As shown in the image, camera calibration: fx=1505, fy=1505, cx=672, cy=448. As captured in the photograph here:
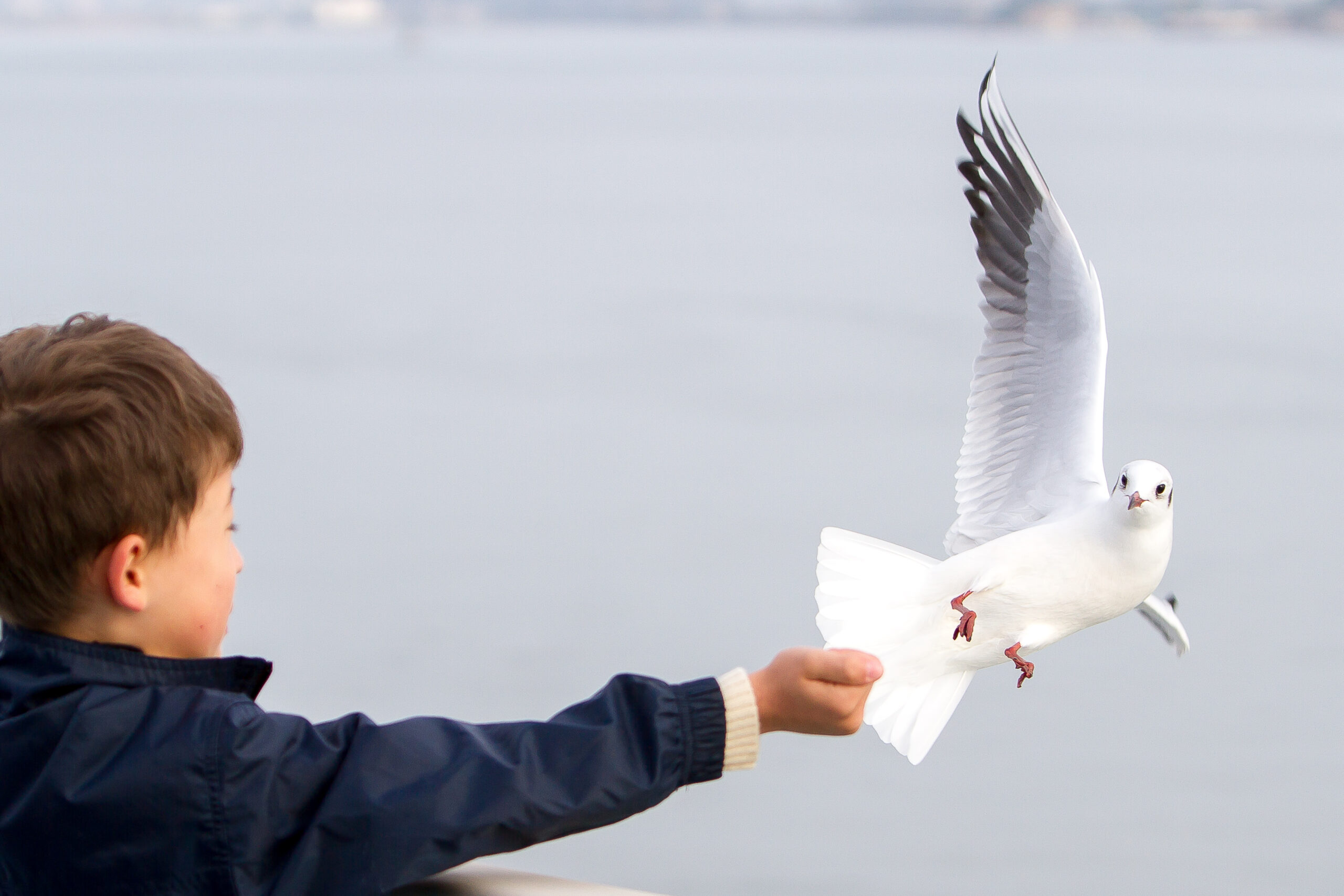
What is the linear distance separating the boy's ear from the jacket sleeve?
103 mm

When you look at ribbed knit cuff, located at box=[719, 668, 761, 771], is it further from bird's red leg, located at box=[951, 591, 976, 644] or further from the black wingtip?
the black wingtip

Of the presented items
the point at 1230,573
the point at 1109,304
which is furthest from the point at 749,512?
the point at 1109,304

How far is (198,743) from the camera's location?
708 mm

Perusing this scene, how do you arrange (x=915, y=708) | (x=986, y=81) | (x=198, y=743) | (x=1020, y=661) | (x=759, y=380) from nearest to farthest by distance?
(x=198, y=743)
(x=1020, y=661)
(x=915, y=708)
(x=986, y=81)
(x=759, y=380)

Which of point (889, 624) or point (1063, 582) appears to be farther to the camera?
point (889, 624)

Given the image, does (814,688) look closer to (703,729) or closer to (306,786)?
(703,729)

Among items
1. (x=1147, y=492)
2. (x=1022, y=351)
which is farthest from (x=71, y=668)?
(x=1022, y=351)

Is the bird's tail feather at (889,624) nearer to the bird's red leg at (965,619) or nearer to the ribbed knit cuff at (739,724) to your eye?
the bird's red leg at (965,619)

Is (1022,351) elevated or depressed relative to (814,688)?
elevated

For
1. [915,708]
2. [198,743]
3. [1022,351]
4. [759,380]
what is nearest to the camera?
[198,743]

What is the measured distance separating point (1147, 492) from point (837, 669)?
0.31m

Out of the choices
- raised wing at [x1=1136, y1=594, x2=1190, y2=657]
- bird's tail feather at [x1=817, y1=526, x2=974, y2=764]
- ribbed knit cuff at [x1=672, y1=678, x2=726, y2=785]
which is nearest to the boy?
ribbed knit cuff at [x1=672, y1=678, x2=726, y2=785]

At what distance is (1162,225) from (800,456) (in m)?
3.53

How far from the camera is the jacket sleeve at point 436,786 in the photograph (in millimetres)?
707
